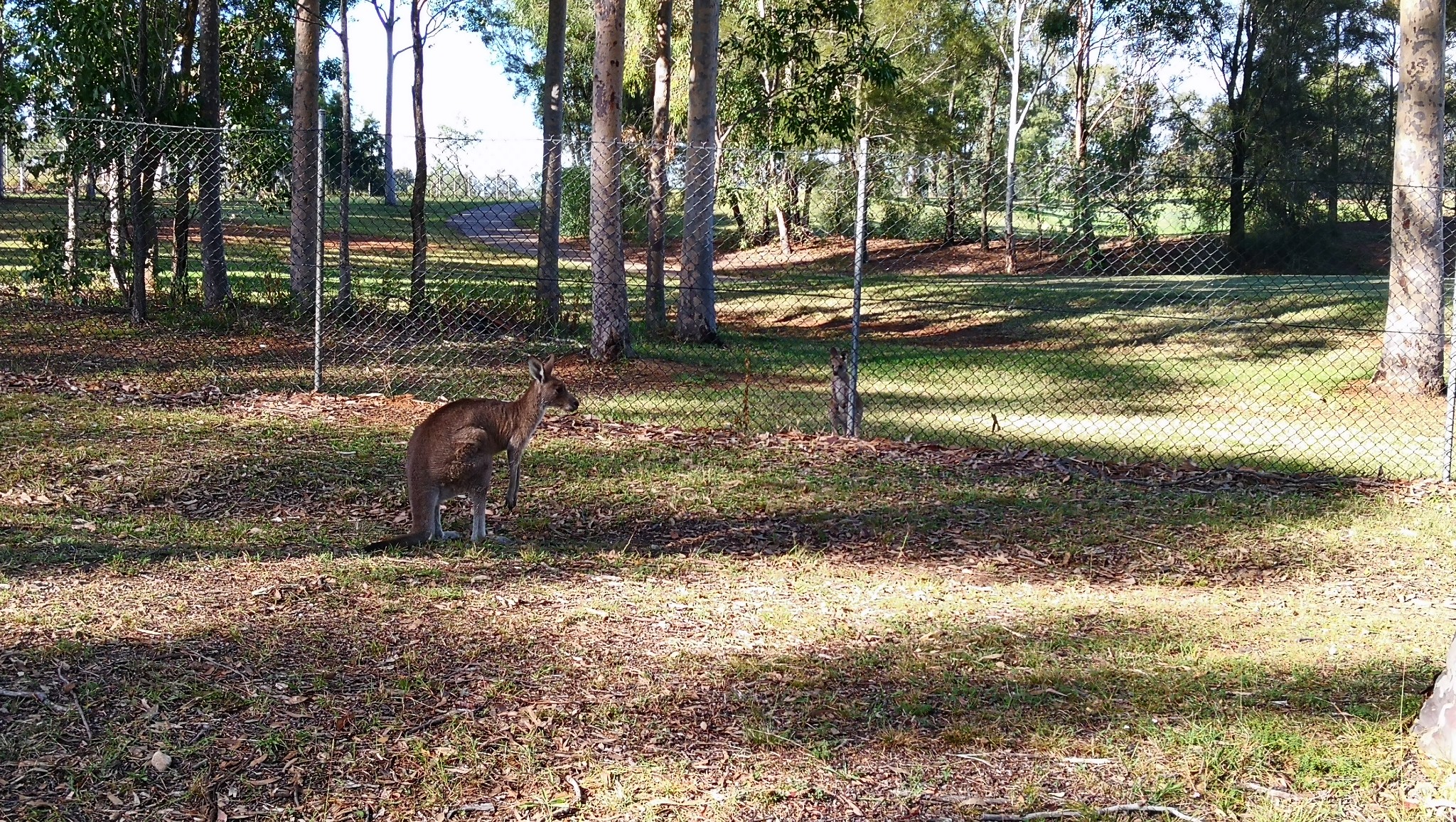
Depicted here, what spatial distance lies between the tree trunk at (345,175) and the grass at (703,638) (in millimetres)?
3631

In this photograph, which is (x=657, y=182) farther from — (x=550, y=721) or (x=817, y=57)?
(x=550, y=721)

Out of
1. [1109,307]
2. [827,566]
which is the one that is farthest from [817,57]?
[827,566]

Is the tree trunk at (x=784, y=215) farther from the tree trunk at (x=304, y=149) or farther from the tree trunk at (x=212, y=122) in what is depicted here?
the tree trunk at (x=212, y=122)

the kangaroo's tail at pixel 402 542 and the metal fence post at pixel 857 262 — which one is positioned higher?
the metal fence post at pixel 857 262

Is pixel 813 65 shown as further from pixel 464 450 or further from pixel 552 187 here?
pixel 464 450

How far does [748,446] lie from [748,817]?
541cm

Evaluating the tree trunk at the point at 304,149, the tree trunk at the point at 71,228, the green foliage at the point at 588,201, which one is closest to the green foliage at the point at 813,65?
the green foliage at the point at 588,201

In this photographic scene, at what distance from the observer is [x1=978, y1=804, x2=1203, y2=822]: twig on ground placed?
11.8 ft

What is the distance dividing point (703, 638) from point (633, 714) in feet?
2.72

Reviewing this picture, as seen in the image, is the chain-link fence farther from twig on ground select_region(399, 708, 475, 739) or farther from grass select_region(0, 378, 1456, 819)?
twig on ground select_region(399, 708, 475, 739)

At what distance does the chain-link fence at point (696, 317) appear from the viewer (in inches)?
413

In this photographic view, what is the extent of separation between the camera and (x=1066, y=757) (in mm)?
3990

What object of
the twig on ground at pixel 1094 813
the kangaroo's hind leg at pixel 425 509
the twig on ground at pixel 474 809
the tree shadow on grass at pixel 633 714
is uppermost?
the kangaroo's hind leg at pixel 425 509

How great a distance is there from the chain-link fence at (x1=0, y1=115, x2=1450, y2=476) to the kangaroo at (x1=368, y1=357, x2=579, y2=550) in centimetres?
303
